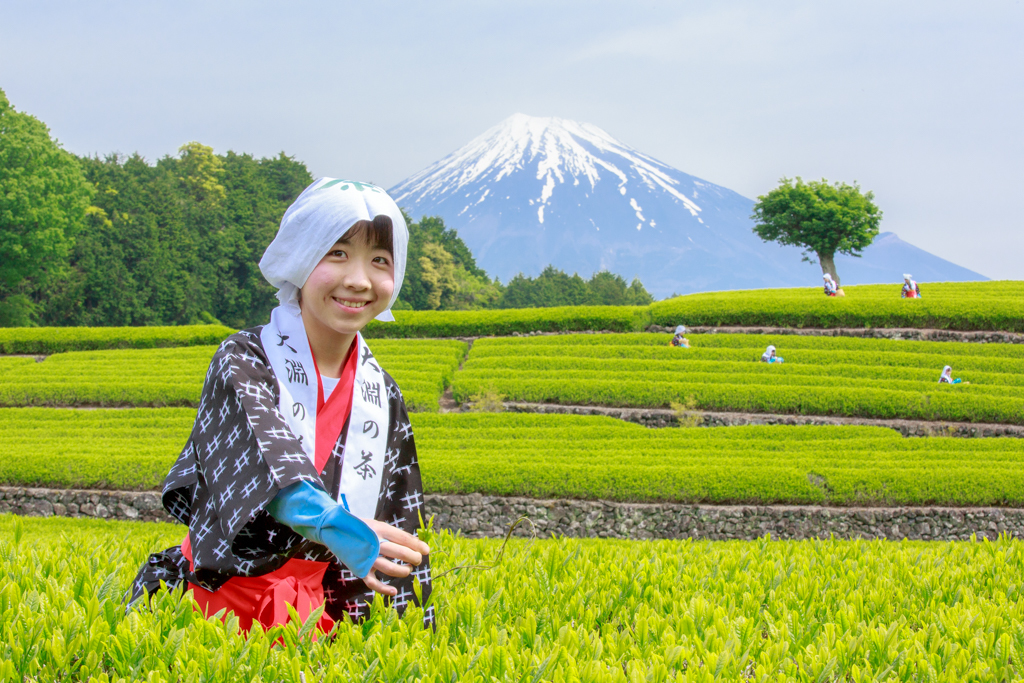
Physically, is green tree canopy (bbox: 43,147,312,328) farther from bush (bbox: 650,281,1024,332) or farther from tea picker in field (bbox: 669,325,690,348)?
tea picker in field (bbox: 669,325,690,348)

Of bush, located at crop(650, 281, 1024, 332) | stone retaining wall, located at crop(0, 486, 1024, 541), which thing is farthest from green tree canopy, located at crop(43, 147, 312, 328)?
stone retaining wall, located at crop(0, 486, 1024, 541)

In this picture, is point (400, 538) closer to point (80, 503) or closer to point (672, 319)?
point (80, 503)

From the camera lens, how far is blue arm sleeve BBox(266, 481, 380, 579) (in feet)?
5.44

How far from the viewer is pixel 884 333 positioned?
63.0 feet

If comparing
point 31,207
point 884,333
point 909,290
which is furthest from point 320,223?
point 31,207

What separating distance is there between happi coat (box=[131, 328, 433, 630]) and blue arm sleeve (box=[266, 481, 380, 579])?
56 millimetres

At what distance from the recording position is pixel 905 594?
3.49 metres

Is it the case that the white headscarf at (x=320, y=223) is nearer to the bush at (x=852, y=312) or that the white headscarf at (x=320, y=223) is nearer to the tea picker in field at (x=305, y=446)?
the tea picker in field at (x=305, y=446)

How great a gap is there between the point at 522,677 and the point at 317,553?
2.25 feet

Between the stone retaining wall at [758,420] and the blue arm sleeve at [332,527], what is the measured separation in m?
12.3

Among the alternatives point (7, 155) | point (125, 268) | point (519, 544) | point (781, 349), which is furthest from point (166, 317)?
point (519, 544)

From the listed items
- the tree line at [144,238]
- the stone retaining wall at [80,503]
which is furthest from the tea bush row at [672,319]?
the stone retaining wall at [80,503]

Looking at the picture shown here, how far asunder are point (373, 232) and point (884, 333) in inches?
795

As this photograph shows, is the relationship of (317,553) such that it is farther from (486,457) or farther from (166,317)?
(166,317)
